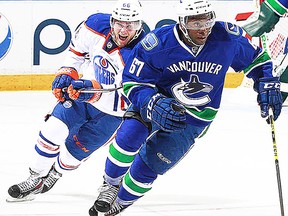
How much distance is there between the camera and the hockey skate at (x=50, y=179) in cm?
474

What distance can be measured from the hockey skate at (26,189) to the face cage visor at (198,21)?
1.21m

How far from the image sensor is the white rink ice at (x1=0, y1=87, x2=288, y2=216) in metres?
4.52

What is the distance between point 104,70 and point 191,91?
2.47 feet

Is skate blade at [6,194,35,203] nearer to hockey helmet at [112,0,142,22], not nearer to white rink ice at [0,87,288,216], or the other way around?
white rink ice at [0,87,288,216]

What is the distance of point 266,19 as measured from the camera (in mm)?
4625

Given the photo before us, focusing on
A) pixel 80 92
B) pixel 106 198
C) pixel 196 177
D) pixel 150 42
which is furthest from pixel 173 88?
pixel 196 177

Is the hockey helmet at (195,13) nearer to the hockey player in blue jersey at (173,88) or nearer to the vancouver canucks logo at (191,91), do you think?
the hockey player in blue jersey at (173,88)

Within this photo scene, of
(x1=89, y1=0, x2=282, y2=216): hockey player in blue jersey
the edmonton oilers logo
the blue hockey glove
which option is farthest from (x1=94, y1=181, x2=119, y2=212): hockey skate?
the edmonton oilers logo

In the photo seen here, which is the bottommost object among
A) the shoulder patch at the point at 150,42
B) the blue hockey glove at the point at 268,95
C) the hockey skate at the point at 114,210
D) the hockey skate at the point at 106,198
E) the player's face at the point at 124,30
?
the hockey skate at the point at 114,210

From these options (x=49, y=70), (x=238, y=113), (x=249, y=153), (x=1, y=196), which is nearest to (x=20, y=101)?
(x=49, y=70)

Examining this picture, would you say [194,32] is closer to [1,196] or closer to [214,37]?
[214,37]

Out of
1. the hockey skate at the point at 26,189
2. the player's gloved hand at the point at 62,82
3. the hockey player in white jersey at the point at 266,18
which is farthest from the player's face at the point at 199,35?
the hockey skate at the point at 26,189

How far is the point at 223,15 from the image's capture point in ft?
27.7

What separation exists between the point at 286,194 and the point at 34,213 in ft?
4.15
